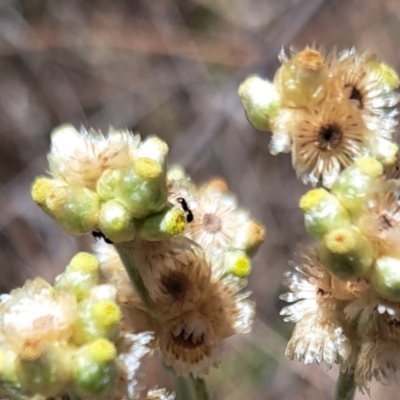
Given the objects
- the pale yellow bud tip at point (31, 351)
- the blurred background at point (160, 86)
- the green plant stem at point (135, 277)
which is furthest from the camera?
the blurred background at point (160, 86)

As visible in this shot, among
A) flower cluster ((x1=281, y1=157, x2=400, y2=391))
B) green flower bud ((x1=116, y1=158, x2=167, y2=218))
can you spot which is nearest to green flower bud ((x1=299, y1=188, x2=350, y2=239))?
flower cluster ((x1=281, y1=157, x2=400, y2=391))

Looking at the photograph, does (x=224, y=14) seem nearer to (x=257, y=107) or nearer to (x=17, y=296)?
(x=257, y=107)

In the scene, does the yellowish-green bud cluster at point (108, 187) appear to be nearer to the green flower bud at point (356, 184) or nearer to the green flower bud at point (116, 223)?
the green flower bud at point (116, 223)

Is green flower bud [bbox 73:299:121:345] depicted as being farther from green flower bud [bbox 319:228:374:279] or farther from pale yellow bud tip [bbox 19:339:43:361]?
green flower bud [bbox 319:228:374:279]

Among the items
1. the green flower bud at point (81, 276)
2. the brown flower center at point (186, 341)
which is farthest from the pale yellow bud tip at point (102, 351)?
the brown flower center at point (186, 341)

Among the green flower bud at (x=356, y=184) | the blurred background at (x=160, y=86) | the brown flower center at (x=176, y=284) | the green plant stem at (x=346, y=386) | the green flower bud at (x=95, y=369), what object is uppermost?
the blurred background at (x=160, y=86)

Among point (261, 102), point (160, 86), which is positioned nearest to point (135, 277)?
point (261, 102)
